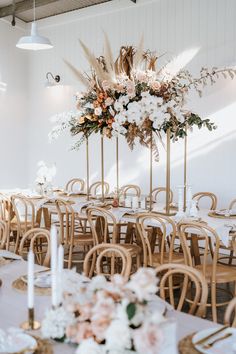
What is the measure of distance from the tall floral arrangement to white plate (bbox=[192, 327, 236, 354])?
9.37ft

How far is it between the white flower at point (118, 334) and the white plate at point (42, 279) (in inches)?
51.3

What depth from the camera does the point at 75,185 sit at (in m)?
8.52

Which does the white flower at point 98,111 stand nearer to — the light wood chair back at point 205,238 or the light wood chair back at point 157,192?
the light wood chair back at point 205,238

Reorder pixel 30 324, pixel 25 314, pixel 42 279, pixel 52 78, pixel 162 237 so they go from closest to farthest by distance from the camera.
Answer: pixel 30 324
pixel 25 314
pixel 42 279
pixel 162 237
pixel 52 78

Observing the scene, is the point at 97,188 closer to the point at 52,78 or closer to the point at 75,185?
the point at 75,185

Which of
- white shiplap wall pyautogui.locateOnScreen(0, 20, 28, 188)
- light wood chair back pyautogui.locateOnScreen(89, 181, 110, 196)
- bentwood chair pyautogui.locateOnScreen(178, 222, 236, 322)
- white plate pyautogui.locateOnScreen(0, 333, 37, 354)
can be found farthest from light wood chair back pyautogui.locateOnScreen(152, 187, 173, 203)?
white plate pyautogui.locateOnScreen(0, 333, 37, 354)

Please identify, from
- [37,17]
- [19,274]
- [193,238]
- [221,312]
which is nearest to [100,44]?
[37,17]

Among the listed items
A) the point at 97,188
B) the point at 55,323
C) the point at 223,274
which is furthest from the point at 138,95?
the point at 97,188

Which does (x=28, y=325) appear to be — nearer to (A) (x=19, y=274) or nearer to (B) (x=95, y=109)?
(A) (x=19, y=274)

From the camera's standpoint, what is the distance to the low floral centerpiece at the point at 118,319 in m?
1.37

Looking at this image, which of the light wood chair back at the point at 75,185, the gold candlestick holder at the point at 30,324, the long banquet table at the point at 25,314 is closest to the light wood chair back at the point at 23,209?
the light wood chair back at the point at 75,185

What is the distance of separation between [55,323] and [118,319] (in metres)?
0.41

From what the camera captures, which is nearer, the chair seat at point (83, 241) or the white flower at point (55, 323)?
the white flower at point (55, 323)

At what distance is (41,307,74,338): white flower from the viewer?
1691 mm
